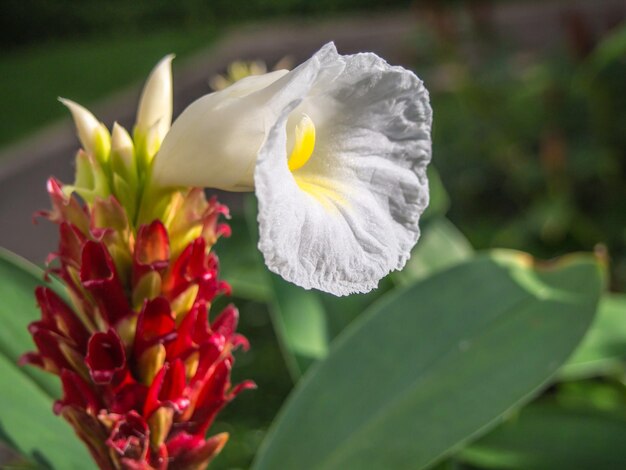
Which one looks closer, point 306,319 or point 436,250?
point 306,319

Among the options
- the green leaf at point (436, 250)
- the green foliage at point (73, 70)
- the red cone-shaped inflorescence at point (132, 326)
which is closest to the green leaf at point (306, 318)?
the green leaf at point (436, 250)

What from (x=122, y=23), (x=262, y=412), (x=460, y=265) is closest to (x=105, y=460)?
(x=460, y=265)

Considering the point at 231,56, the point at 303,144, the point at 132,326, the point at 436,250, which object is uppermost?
the point at 303,144

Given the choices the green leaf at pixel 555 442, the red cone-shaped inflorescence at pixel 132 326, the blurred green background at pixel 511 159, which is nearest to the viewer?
the red cone-shaped inflorescence at pixel 132 326

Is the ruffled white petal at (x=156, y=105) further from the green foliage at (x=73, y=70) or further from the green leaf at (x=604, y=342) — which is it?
the green foliage at (x=73, y=70)

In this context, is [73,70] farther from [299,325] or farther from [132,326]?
[132,326]

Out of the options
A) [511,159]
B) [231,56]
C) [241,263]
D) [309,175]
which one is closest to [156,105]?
[309,175]

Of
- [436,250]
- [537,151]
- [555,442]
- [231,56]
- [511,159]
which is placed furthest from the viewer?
[231,56]
